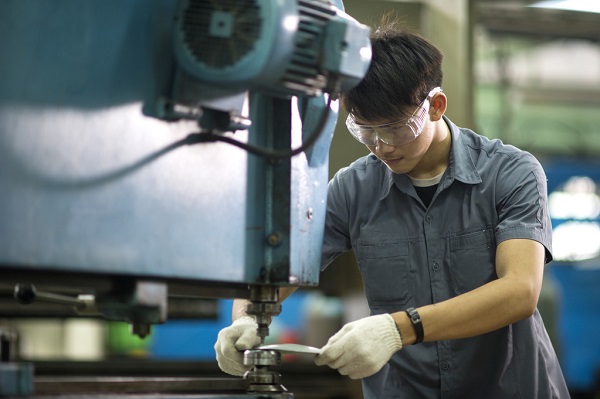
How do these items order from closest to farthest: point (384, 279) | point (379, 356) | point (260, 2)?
point (260, 2)
point (379, 356)
point (384, 279)

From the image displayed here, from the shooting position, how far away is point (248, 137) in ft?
4.02

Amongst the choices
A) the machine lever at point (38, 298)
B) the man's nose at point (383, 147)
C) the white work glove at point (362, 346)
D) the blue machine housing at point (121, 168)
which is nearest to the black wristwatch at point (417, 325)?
the white work glove at point (362, 346)

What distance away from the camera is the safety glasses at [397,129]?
1.65m

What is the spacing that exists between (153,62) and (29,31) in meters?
0.18

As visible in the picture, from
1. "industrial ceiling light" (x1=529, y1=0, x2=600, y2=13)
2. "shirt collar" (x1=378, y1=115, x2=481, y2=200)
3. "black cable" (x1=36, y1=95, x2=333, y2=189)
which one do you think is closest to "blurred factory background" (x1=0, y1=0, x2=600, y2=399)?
"industrial ceiling light" (x1=529, y1=0, x2=600, y2=13)

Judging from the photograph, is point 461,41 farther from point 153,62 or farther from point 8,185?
point 8,185

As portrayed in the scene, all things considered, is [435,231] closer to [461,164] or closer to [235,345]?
[461,164]

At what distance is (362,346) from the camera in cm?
139

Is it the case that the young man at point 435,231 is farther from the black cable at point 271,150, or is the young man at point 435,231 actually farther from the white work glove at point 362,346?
the black cable at point 271,150

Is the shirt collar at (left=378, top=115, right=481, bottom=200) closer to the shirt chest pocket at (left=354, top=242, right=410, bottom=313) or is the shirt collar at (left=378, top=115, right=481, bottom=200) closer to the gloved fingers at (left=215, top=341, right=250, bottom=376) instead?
the shirt chest pocket at (left=354, top=242, right=410, bottom=313)

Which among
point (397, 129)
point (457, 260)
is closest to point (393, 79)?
point (397, 129)

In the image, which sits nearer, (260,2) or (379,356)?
(260,2)

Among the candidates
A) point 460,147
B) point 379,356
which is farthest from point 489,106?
point 379,356

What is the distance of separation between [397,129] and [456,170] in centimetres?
18
